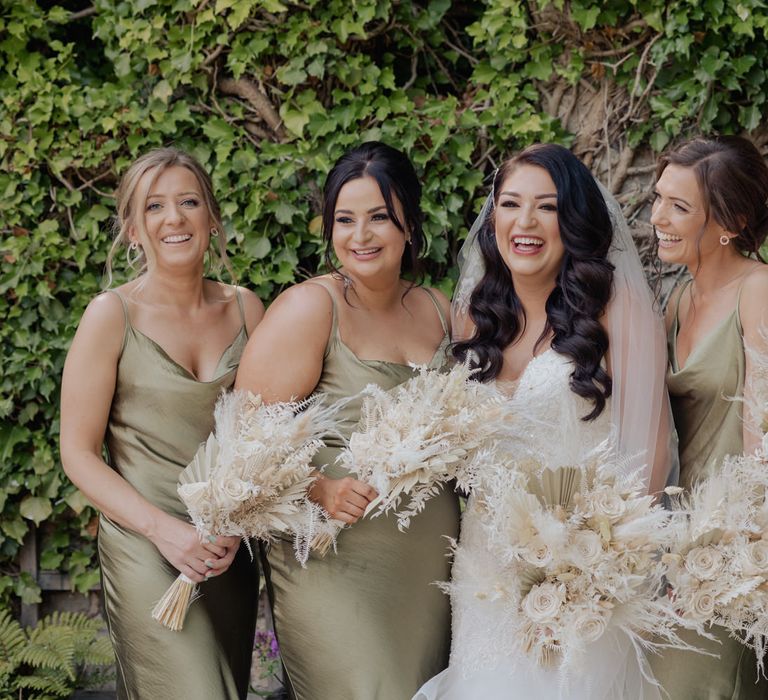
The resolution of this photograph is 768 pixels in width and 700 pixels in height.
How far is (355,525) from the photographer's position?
3.43 m

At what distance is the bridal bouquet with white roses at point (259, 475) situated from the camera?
296cm

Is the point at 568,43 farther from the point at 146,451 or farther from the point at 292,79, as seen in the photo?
the point at 146,451

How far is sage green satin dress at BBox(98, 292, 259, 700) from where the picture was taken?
3.38 meters

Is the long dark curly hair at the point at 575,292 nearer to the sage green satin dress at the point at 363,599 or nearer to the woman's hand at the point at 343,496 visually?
the sage green satin dress at the point at 363,599

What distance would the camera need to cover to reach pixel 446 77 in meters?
5.17

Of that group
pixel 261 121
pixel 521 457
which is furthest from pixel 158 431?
pixel 261 121

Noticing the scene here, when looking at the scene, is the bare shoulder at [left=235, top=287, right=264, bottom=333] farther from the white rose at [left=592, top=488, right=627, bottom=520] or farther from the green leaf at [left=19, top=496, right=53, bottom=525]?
the green leaf at [left=19, top=496, right=53, bottom=525]

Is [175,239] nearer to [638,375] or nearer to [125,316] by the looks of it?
[125,316]

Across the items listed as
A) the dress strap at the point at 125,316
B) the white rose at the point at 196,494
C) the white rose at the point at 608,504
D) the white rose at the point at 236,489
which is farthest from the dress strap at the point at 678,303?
the dress strap at the point at 125,316

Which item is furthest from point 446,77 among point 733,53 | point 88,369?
point 88,369

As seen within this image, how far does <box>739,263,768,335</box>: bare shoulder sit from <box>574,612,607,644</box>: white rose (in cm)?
120

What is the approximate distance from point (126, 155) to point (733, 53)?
3.01 m

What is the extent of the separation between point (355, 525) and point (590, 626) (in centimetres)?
102

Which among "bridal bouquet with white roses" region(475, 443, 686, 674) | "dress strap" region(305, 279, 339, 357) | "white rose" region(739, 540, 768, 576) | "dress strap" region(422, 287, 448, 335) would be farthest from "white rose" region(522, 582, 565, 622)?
"dress strap" region(422, 287, 448, 335)
